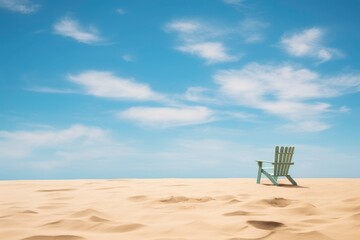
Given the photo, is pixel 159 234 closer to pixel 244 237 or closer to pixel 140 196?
pixel 244 237

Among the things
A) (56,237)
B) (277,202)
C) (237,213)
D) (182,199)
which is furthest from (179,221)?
(277,202)

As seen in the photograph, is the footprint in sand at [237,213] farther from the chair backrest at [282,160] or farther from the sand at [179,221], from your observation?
the chair backrest at [282,160]

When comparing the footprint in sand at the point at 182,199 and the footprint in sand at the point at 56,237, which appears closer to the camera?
the footprint in sand at the point at 56,237

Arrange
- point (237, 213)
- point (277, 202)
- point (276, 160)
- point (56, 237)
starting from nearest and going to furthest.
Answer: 1. point (56, 237)
2. point (237, 213)
3. point (277, 202)
4. point (276, 160)

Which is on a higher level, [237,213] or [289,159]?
[289,159]

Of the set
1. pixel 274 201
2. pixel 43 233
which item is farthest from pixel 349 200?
pixel 43 233

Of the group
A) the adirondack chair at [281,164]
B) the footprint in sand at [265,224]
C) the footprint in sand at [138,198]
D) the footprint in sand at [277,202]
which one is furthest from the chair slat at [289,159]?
the footprint in sand at [265,224]

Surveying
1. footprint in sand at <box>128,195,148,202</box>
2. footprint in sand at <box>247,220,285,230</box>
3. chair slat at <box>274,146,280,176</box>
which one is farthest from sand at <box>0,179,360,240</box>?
chair slat at <box>274,146,280,176</box>

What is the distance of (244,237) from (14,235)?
1.57 meters

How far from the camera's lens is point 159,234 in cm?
234

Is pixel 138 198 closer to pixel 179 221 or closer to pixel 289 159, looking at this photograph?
pixel 179 221

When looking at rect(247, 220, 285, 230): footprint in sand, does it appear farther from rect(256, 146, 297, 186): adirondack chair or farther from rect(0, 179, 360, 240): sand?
rect(256, 146, 297, 186): adirondack chair

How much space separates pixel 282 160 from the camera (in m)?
7.98

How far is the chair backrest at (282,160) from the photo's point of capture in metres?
7.94
